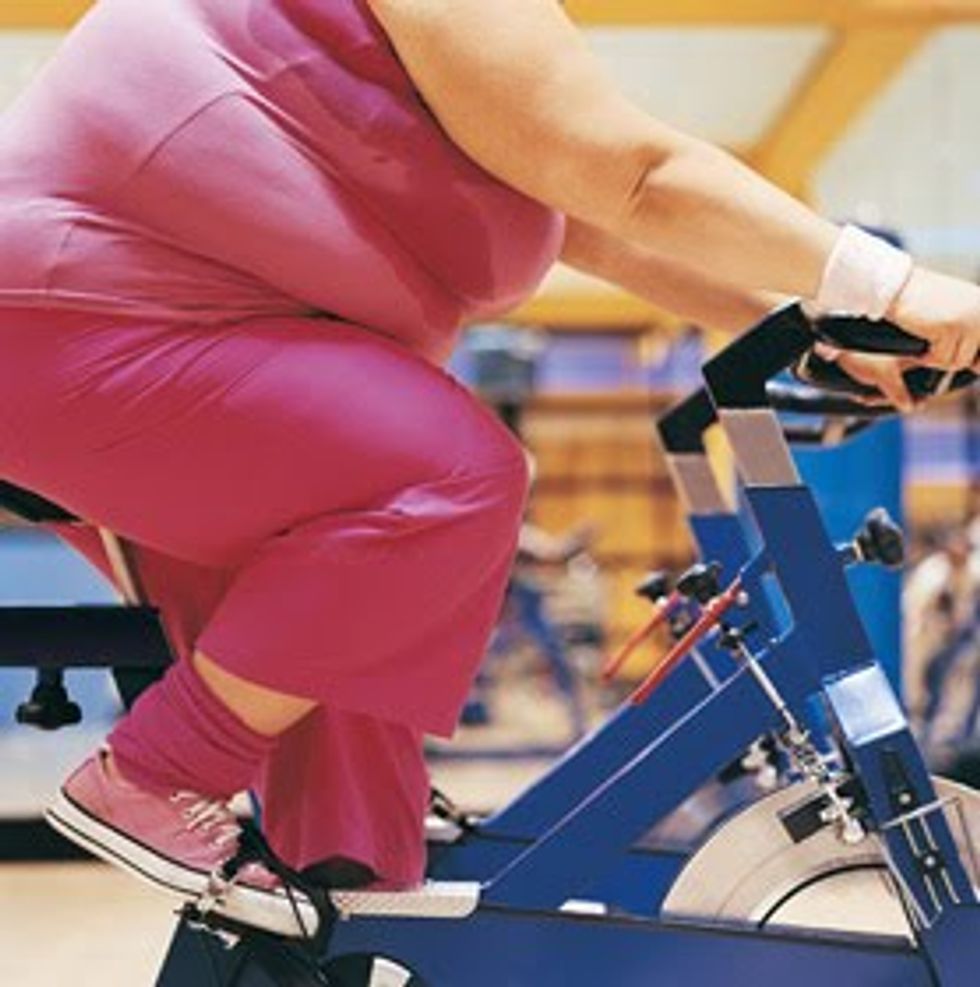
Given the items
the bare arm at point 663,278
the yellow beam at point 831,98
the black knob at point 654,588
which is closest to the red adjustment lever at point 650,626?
the black knob at point 654,588

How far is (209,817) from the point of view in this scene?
1.52 m

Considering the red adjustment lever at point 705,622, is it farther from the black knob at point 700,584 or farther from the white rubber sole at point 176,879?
the white rubber sole at point 176,879

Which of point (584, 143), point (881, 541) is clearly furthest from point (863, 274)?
point (881, 541)

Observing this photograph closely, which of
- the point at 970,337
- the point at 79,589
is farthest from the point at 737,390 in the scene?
the point at 79,589

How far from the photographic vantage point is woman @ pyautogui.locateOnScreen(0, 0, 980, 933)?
4.72 feet

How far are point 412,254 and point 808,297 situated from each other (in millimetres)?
321

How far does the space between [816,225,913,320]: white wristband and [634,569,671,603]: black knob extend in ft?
2.48

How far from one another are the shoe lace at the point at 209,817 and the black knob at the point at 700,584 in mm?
474

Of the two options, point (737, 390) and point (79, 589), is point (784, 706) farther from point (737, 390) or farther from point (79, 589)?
point (79, 589)

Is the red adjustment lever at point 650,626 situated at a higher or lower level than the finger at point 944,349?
lower

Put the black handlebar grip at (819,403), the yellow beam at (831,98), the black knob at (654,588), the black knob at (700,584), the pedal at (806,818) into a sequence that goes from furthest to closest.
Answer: the yellow beam at (831,98) < the black knob at (654,588) < the black handlebar grip at (819,403) < the black knob at (700,584) < the pedal at (806,818)

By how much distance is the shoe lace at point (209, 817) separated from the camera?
1507 millimetres

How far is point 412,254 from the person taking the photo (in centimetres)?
155

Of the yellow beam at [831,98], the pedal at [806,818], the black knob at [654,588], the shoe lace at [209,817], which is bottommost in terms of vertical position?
the yellow beam at [831,98]
